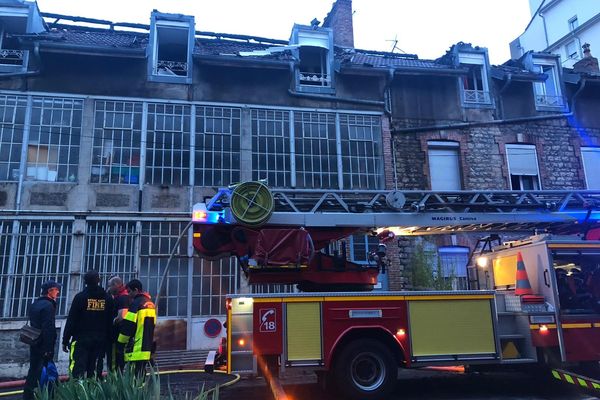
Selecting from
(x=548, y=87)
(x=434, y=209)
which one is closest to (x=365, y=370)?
(x=434, y=209)

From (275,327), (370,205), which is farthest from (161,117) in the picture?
(275,327)

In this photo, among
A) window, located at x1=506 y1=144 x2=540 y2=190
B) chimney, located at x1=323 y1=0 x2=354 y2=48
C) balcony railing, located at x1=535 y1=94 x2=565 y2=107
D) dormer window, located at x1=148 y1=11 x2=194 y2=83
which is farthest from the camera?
chimney, located at x1=323 y1=0 x2=354 y2=48

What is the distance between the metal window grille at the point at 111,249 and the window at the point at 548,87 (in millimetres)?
13171

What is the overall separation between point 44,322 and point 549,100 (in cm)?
1579

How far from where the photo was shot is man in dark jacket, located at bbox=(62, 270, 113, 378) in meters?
6.19

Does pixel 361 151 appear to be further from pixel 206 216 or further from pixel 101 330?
pixel 101 330

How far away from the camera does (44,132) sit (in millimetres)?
12398

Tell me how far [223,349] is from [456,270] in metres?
9.06

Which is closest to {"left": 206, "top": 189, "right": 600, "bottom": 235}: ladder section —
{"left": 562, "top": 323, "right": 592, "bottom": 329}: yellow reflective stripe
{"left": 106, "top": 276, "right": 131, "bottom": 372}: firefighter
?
{"left": 106, "top": 276, "right": 131, "bottom": 372}: firefighter

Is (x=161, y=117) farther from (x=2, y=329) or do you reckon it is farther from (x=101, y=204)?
(x=2, y=329)

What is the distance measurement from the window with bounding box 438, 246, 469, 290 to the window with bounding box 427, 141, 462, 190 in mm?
1907

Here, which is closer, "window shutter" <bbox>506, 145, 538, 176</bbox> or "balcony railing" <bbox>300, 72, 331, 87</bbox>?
"balcony railing" <bbox>300, 72, 331, 87</bbox>

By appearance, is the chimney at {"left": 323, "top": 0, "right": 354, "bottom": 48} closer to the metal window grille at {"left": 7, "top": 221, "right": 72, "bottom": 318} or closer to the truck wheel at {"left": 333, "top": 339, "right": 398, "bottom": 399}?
the metal window grille at {"left": 7, "top": 221, "right": 72, "bottom": 318}

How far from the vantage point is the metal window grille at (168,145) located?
12742 millimetres
